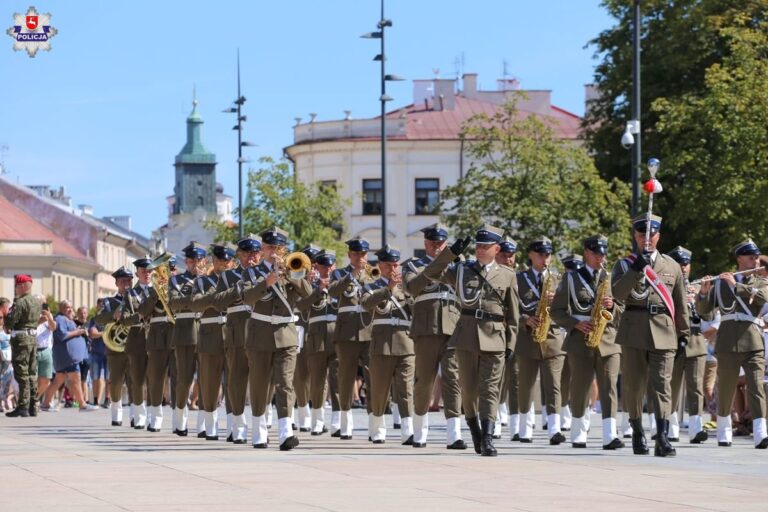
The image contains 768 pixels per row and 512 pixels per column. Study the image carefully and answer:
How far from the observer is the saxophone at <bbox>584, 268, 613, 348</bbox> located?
1877 centimetres

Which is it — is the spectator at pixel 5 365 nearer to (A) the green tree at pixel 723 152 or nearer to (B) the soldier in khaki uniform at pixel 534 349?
(B) the soldier in khaki uniform at pixel 534 349

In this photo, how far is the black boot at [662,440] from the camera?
57.6 feet

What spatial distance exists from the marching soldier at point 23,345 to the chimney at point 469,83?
6836 cm

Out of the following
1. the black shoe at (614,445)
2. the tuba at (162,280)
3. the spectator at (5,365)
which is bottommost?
the black shoe at (614,445)

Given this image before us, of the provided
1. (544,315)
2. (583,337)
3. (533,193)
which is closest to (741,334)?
(583,337)

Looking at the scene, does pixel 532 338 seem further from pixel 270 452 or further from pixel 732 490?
pixel 732 490

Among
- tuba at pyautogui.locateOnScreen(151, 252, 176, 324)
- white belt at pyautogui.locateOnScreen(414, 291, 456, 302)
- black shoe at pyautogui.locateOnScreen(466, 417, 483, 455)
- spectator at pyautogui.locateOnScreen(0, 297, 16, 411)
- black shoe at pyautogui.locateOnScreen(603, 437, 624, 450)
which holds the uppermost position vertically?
tuba at pyautogui.locateOnScreen(151, 252, 176, 324)

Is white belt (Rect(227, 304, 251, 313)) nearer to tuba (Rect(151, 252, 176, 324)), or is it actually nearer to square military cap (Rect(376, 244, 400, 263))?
square military cap (Rect(376, 244, 400, 263))

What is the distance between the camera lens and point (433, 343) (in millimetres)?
19125

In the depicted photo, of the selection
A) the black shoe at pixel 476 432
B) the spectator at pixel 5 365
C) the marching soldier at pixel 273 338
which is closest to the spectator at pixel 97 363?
the spectator at pixel 5 365

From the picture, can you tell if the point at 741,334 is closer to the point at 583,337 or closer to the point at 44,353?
the point at 583,337

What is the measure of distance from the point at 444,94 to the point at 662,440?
7673 cm

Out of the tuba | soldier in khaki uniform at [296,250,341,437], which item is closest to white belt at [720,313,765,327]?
soldier in khaki uniform at [296,250,341,437]

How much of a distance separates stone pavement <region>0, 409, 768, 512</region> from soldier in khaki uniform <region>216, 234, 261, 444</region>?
23.6 inches
